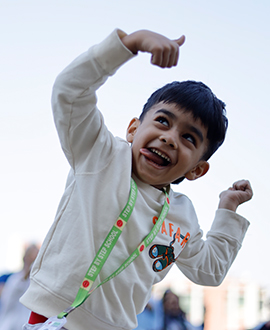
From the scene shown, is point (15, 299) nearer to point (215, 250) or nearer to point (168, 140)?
point (215, 250)

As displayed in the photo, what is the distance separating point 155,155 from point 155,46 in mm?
410

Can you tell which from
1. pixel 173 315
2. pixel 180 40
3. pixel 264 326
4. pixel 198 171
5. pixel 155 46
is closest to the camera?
pixel 155 46

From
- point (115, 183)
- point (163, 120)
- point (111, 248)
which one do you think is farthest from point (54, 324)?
point (163, 120)

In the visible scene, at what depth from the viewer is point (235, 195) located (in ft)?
5.77

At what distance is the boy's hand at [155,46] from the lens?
1.01m

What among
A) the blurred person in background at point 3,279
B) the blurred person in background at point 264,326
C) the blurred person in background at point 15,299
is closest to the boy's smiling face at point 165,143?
the blurred person in background at point 15,299

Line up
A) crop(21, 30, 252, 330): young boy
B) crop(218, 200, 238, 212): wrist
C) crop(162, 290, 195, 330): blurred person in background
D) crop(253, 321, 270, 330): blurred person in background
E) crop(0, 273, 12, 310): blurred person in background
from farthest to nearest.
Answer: crop(253, 321, 270, 330): blurred person in background < crop(162, 290, 195, 330): blurred person in background < crop(0, 273, 12, 310): blurred person in background < crop(218, 200, 238, 212): wrist < crop(21, 30, 252, 330): young boy

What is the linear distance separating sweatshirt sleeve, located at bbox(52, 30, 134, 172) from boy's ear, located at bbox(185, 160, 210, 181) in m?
0.43

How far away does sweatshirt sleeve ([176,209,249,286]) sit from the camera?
1624 mm

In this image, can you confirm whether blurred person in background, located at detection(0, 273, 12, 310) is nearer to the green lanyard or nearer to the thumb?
the green lanyard

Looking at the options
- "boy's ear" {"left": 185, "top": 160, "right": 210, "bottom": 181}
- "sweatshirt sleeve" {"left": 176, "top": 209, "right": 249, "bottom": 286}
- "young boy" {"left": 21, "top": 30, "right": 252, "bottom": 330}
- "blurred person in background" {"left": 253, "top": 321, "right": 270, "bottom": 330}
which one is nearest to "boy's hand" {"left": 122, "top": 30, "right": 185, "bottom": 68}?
"young boy" {"left": 21, "top": 30, "right": 252, "bottom": 330}

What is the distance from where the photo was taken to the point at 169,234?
1426 millimetres

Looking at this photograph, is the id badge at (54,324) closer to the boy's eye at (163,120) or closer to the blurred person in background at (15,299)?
the boy's eye at (163,120)

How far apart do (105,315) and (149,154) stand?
47 centimetres
